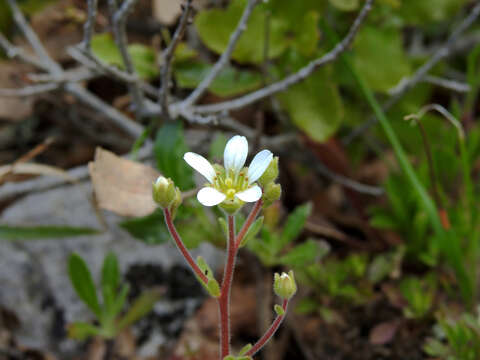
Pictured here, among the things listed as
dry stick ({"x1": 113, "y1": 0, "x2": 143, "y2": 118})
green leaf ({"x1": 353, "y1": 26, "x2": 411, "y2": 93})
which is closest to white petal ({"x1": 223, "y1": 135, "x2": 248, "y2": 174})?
dry stick ({"x1": 113, "y1": 0, "x2": 143, "y2": 118})

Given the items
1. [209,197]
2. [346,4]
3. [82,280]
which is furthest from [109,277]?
[346,4]

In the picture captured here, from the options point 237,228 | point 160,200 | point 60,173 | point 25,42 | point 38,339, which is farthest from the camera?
point 25,42

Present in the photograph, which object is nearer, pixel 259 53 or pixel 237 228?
pixel 237 228

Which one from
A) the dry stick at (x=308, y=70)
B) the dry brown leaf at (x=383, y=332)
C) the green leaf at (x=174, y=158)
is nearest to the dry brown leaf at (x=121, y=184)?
the green leaf at (x=174, y=158)

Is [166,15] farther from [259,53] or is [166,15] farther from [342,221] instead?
[342,221]

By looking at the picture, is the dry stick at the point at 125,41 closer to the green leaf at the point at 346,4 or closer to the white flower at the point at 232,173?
the white flower at the point at 232,173

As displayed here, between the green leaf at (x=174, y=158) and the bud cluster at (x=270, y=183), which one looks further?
the green leaf at (x=174, y=158)

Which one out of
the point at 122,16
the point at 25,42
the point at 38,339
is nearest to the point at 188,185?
the point at 122,16
